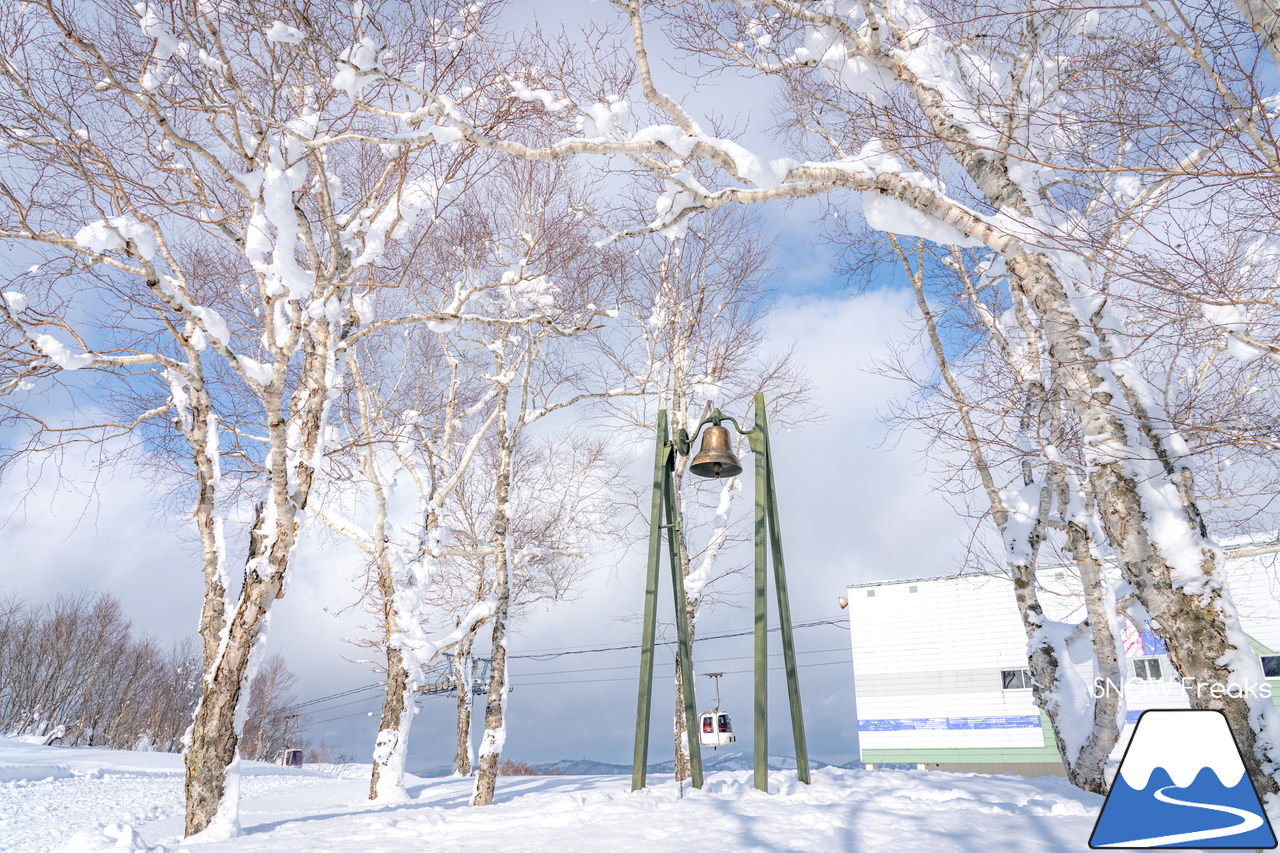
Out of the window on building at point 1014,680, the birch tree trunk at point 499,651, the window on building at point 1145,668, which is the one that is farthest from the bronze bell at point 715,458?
the window on building at point 1145,668

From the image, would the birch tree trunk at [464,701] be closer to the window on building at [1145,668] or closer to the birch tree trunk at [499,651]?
the birch tree trunk at [499,651]

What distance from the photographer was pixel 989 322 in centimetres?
757

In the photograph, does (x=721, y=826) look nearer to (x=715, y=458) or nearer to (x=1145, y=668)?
(x=715, y=458)

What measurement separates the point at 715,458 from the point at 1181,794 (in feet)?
11.9

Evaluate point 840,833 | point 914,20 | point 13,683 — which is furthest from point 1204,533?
point 13,683

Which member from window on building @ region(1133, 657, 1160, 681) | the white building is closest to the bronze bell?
the white building

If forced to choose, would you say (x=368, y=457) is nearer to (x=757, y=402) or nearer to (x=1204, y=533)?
(x=757, y=402)

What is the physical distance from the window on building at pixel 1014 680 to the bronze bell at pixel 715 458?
21054 millimetres

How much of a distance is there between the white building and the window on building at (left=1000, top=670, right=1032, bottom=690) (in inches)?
1.2

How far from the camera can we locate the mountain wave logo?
1841mm

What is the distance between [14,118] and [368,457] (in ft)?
20.4

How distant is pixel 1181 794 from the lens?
6.21 feet

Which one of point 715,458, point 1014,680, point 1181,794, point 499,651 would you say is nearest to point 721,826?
point 1181,794

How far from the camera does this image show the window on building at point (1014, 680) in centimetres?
2166
